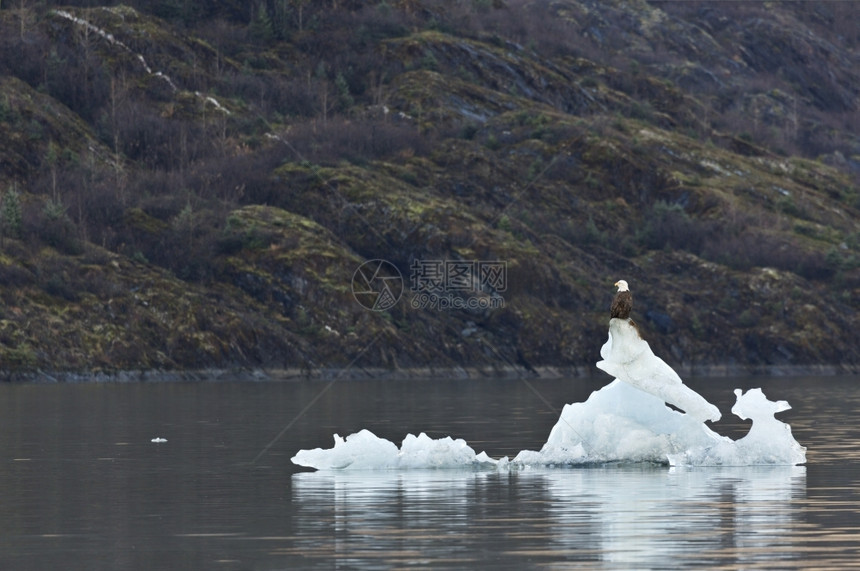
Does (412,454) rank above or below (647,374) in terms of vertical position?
below

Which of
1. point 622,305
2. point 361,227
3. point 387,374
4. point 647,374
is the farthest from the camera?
point 361,227

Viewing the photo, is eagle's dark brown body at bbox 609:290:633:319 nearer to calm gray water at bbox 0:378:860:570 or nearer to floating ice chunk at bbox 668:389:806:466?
floating ice chunk at bbox 668:389:806:466

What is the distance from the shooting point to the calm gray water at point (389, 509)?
82.4 feet

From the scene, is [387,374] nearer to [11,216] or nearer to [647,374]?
[11,216]

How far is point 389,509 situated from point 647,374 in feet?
31.0

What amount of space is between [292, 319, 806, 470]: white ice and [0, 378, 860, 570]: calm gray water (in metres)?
0.57

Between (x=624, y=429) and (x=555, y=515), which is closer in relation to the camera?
(x=555, y=515)

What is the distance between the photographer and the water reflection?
2523 cm

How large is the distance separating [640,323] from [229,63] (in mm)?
71539

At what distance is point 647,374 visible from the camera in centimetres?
Result: 3831

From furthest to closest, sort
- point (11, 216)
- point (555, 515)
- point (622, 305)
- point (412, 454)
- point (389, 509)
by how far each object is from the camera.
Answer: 1. point (11, 216)
2. point (412, 454)
3. point (622, 305)
4. point (389, 509)
5. point (555, 515)

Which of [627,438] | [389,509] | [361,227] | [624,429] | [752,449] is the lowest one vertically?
[389,509]

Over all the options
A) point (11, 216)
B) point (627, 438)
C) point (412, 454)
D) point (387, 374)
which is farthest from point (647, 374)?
point (11, 216)

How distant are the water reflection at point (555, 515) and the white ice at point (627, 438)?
1.65ft
